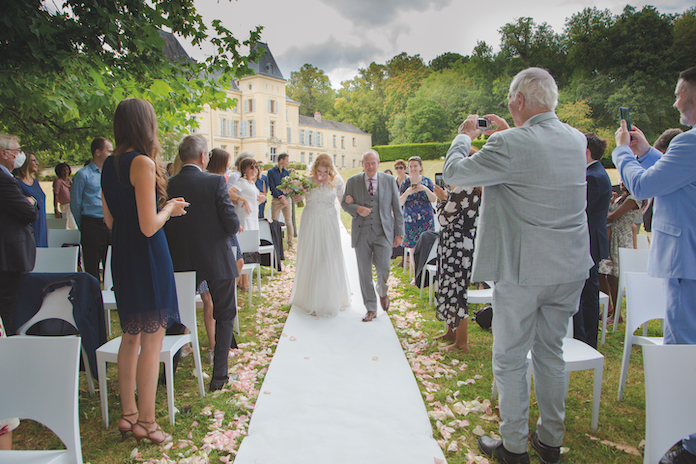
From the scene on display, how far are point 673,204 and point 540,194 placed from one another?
780 millimetres

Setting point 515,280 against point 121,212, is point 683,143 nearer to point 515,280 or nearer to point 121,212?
point 515,280

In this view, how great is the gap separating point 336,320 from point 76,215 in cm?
352

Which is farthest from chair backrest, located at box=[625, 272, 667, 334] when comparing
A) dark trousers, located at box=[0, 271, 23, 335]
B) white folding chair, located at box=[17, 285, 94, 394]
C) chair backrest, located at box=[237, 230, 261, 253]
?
dark trousers, located at box=[0, 271, 23, 335]

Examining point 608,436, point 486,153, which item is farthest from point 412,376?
point 486,153

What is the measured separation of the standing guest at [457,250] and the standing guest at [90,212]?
3.99m

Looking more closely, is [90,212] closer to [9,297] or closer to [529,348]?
[9,297]

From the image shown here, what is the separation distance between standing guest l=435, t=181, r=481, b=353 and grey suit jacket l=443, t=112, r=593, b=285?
165cm

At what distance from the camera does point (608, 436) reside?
101 inches

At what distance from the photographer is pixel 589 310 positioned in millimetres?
3549

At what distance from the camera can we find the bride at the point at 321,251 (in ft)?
16.4

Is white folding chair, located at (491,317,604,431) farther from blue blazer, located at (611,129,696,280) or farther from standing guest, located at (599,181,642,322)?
standing guest, located at (599,181,642,322)

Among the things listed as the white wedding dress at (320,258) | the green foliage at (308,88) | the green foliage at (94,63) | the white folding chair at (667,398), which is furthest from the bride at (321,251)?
the green foliage at (308,88)

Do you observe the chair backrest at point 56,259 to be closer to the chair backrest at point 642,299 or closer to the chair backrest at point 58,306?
the chair backrest at point 58,306

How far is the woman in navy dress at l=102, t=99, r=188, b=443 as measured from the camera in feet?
7.02
